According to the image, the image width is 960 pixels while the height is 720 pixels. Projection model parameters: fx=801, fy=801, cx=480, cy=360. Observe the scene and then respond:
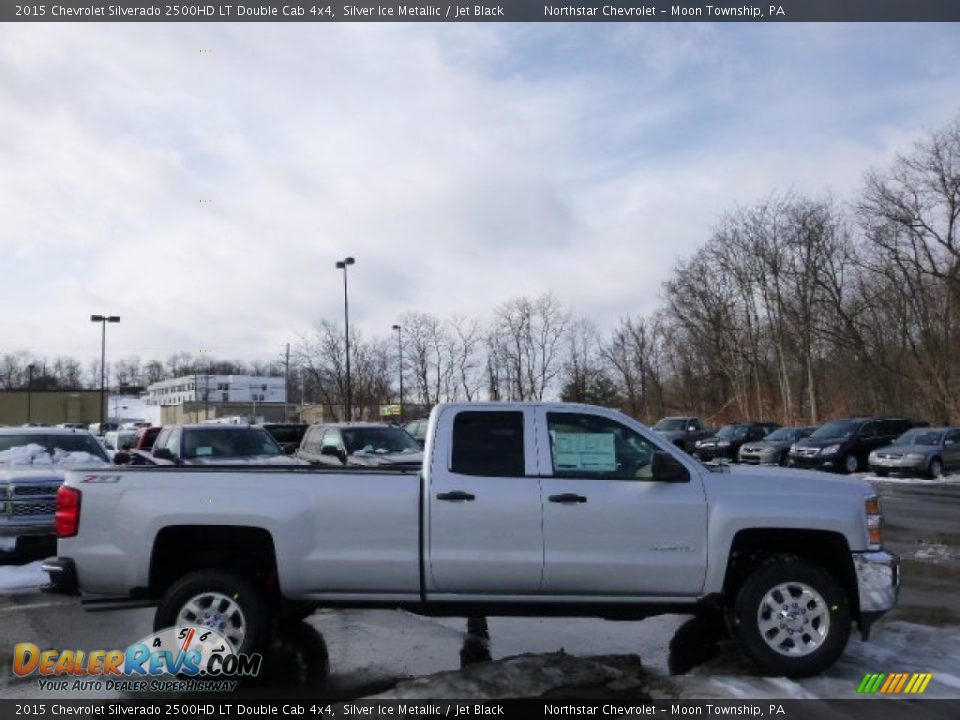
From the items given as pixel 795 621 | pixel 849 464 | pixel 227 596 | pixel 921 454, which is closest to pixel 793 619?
pixel 795 621

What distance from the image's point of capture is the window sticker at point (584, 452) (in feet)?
19.5

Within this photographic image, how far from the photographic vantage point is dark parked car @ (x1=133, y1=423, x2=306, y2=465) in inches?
516

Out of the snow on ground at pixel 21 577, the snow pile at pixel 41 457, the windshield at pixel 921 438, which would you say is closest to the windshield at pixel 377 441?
the snow pile at pixel 41 457

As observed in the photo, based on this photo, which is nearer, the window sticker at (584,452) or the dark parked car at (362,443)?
the window sticker at (584,452)

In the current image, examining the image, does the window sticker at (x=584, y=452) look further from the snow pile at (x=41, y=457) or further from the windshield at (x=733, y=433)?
the windshield at (x=733, y=433)

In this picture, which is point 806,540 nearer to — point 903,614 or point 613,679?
point 613,679

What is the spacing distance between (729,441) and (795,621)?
101 feet

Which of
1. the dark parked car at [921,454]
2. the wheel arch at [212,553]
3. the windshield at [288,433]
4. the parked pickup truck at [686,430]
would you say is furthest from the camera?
the parked pickup truck at [686,430]

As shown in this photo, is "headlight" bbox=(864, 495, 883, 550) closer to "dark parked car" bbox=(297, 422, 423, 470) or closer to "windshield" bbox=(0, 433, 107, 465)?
"dark parked car" bbox=(297, 422, 423, 470)

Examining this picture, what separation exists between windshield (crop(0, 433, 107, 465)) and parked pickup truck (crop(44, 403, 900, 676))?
7202 mm

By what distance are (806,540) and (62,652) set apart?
6.00 metres

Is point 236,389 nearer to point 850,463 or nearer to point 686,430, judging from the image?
point 686,430

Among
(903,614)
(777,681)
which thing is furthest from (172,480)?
(903,614)

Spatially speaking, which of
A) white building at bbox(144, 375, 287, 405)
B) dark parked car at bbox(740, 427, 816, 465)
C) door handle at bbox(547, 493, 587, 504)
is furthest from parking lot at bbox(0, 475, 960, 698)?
white building at bbox(144, 375, 287, 405)
